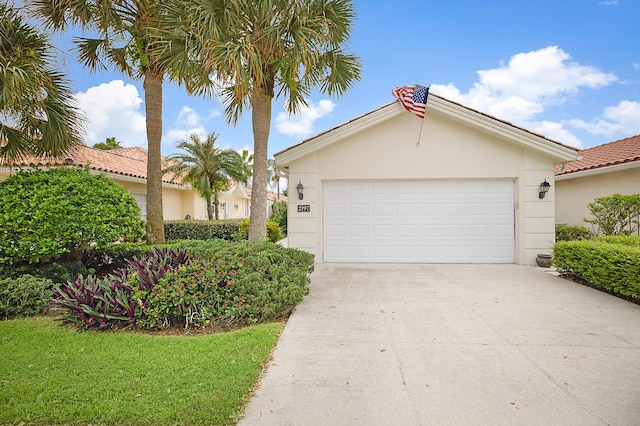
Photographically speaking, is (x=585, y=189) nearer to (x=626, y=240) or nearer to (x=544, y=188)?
(x=544, y=188)

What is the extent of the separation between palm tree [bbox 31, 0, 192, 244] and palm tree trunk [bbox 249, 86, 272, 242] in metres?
2.57

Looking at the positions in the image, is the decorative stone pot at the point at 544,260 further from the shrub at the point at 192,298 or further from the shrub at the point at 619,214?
the shrub at the point at 192,298

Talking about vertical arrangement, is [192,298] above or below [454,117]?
below

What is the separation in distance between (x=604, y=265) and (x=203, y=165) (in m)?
16.4

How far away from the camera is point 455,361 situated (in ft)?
10.9

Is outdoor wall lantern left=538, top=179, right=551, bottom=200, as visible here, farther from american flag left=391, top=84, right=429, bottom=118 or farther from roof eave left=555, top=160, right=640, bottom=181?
american flag left=391, top=84, right=429, bottom=118

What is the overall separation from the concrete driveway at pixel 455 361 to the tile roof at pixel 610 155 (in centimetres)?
577

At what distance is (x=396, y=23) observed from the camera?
10.5 m

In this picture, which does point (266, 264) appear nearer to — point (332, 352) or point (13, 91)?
point (332, 352)

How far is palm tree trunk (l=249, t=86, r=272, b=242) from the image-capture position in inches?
282

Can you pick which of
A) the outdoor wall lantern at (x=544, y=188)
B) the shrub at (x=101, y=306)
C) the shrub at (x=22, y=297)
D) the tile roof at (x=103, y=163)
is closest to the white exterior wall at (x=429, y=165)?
the outdoor wall lantern at (x=544, y=188)

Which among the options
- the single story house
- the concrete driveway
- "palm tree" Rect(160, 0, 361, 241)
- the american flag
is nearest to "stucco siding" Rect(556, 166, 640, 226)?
the concrete driveway

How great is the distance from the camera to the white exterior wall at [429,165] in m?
8.71

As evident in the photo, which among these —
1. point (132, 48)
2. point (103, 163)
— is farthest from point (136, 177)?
point (132, 48)
